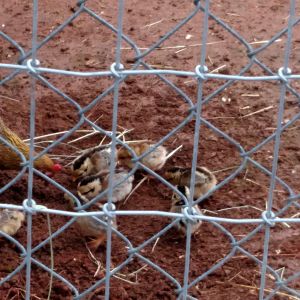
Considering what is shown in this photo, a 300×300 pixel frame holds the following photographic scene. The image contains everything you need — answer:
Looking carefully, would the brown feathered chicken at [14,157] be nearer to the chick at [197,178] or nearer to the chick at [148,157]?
the chick at [148,157]

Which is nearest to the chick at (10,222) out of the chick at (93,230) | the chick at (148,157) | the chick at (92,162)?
the chick at (93,230)

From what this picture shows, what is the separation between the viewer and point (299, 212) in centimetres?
353

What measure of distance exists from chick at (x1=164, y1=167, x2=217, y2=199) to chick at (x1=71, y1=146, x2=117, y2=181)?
1.02ft

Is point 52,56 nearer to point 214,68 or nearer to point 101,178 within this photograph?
point 214,68

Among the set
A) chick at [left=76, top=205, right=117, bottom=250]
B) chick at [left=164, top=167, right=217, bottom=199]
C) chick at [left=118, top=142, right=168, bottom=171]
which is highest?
chick at [left=118, top=142, right=168, bottom=171]

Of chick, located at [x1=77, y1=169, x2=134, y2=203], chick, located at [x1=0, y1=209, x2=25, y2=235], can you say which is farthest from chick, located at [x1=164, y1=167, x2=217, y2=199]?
chick, located at [x1=0, y1=209, x2=25, y2=235]

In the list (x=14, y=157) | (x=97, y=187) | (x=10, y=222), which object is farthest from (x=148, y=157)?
(x=10, y=222)

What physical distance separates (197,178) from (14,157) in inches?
34.7

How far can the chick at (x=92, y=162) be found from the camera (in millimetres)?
3691

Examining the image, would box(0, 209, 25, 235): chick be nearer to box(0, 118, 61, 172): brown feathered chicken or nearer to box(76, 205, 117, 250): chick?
box(76, 205, 117, 250): chick

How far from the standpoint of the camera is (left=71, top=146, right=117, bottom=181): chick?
3.69 m

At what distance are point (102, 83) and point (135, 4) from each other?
1149mm

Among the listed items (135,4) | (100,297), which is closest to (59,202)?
(100,297)

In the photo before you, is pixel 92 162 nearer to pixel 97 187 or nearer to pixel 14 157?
pixel 97 187
